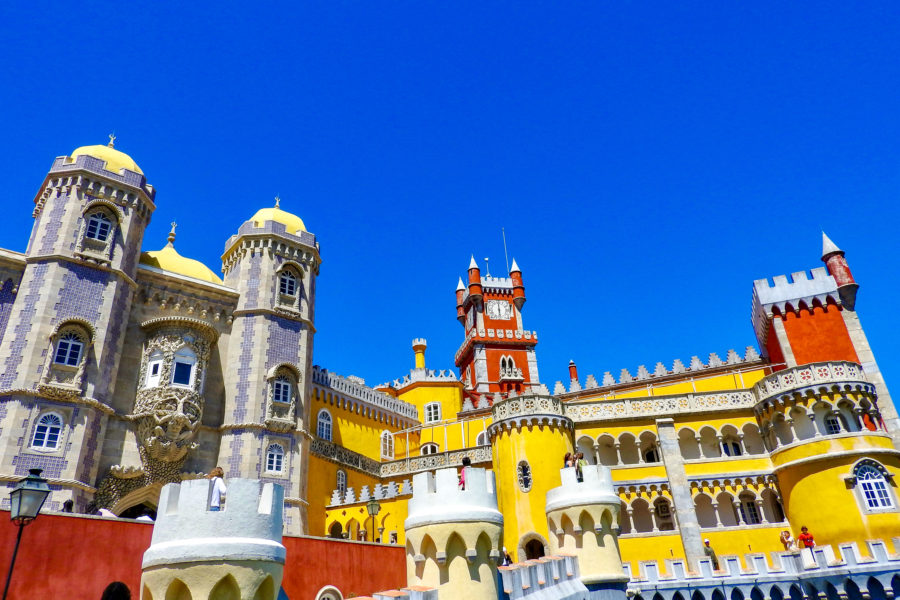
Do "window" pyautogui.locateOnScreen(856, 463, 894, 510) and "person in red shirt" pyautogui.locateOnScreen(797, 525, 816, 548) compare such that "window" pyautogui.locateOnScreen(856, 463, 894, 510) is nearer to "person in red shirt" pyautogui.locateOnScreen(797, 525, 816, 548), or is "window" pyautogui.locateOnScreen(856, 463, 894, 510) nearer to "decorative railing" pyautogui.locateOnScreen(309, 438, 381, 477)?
"person in red shirt" pyautogui.locateOnScreen(797, 525, 816, 548)

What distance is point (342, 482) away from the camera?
33312 millimetres

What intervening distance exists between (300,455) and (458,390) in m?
20.1

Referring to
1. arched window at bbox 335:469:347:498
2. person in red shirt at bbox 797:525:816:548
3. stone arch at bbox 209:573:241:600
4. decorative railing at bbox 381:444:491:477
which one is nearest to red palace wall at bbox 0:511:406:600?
stone arch at bbox 209:573:241:600

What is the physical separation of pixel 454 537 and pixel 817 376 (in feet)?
75.5

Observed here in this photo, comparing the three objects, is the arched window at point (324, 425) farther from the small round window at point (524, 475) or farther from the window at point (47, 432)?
the window at point (47, 432)

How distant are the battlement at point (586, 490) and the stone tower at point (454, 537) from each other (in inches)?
207

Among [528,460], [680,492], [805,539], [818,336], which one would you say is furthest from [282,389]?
[818,336]

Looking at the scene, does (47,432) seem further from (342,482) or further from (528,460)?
(528,460)

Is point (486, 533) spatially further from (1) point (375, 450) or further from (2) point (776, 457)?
(1) point (375, 450)

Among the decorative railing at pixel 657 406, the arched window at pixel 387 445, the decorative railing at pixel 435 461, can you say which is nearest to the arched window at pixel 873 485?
the decorative railing at pixel 657 406

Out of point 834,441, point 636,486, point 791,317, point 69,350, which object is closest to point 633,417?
point 636,486

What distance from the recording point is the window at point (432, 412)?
4472 cm

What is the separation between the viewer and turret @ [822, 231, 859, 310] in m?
32.2

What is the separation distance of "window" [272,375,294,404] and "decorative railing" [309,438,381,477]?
3.74 m
